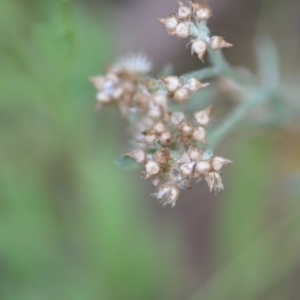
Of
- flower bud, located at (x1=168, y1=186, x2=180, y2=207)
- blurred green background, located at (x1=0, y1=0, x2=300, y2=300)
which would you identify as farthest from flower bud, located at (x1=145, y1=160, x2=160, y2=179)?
blurred green background, located at (x1=0, y1=0, x2=300, y2=300)

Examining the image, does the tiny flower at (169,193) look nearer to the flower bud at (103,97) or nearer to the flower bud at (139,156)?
the flower bud at (139,156)

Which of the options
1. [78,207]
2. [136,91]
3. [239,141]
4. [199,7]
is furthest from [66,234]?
[199,7]

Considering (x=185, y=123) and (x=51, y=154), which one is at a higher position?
(x=51, y=154)

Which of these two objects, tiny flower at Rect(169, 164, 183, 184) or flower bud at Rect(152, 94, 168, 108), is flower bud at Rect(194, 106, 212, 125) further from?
tiny flower at Rect(169, 164, 183, 184)

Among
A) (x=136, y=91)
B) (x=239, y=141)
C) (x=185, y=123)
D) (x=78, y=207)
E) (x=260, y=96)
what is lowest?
(x=185, y=123)

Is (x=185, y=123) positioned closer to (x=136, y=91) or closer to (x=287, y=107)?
(x=136, y=91)

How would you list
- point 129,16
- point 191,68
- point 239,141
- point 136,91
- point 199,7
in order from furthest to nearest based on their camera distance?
point 129,16 → point 191,68 → point 239,141 → point 136,91 → point 199,7
